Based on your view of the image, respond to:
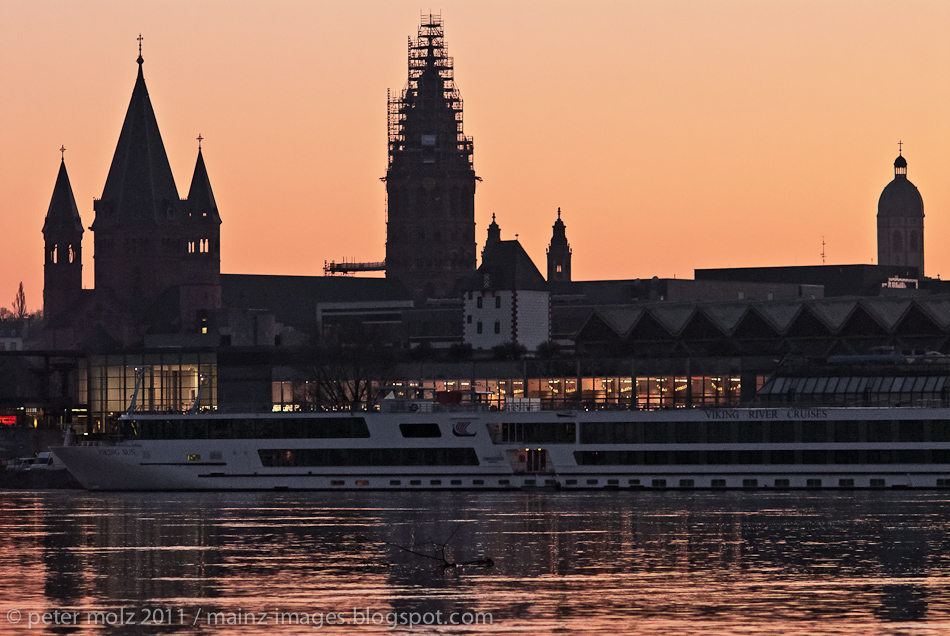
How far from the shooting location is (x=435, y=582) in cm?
4656

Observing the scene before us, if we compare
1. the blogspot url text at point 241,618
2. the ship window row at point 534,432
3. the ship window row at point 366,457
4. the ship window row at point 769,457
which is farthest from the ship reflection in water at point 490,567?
the ship window row at point 534,432

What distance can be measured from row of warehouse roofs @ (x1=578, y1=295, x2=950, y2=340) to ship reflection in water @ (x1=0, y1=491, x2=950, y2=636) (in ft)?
203

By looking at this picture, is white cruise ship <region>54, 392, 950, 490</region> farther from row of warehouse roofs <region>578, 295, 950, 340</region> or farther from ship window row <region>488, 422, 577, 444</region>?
row of warehouse roofs <region>578, 295, 950, 340</region>

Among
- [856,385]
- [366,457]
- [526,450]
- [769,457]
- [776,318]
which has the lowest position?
[769,457]

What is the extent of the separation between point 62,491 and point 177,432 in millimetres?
9316

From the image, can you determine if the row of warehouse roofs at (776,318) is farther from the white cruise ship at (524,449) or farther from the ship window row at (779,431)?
the white cruise ship at (524,449)

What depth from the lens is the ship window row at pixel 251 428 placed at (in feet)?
291

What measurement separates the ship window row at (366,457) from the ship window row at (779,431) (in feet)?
24.0

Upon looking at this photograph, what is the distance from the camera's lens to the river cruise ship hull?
279 feet

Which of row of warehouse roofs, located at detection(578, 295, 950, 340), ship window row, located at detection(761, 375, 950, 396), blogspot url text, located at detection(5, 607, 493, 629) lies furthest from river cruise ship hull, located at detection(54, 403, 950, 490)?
row of warehouse roofs, located at detection(578, 295, 950, 340)

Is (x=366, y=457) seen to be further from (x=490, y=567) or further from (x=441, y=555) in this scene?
(x=490, y=567)

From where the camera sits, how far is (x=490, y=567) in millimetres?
50062

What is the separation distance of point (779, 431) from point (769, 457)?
1.30 meters

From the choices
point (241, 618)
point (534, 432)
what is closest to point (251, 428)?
point (534, 432)
